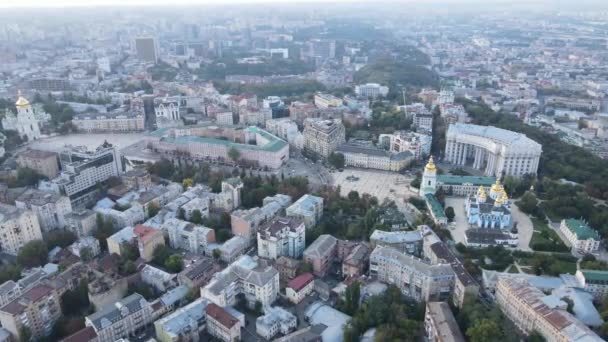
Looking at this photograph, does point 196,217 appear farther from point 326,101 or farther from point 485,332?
point 326,101

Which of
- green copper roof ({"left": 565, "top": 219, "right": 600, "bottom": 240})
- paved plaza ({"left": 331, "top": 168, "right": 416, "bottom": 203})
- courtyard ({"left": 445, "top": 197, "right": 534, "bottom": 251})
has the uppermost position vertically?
green copper roof ({"left": 565, "top": 219, "right": 600, "bottom": 240})

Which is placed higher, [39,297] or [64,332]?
[39,297]

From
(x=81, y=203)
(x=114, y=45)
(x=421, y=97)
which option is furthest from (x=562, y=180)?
(x=114, y=45)

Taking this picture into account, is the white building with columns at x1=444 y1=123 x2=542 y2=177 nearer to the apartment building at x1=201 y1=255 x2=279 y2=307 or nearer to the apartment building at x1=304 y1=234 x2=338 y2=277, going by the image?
the apartment building at x1=304 y1=234 x2=338 y2=277

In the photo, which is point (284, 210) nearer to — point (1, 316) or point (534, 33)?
point (1, 316)

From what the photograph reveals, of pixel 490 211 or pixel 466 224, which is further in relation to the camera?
pixel 466 224

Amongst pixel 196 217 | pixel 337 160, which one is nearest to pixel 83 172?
pixel 196 217

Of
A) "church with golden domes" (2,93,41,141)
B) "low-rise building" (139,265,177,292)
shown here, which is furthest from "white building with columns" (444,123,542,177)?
"church with golden domes" (2,93,41,141)
